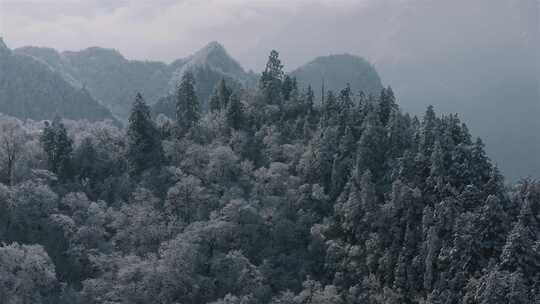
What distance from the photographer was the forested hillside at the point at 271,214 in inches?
2313

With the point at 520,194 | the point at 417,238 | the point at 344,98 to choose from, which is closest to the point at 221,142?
the point at 344,98

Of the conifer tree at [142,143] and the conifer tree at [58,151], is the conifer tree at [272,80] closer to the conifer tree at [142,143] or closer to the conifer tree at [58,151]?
the conifer tree at [142,143]

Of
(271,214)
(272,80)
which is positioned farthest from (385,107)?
(271,214)

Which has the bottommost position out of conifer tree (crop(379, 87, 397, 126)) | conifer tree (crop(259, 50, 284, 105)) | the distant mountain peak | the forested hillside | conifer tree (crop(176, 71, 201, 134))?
the forested hillside

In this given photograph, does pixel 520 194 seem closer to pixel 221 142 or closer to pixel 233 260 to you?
pixel 233 260

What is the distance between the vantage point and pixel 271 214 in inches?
2840

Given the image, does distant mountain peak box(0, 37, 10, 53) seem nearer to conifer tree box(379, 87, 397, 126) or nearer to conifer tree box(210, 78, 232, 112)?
conifer tree box(210, 78, 232, 112)

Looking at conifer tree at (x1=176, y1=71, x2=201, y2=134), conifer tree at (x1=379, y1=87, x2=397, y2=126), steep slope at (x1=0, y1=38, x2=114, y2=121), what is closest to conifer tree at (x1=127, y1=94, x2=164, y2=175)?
conifer tree at (x1=176, y1=71, x2=201, y2=134)

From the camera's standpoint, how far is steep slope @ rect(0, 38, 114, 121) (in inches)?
6280

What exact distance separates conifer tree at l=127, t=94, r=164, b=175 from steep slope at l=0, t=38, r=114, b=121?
80.8 metres

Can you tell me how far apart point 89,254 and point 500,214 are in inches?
1601

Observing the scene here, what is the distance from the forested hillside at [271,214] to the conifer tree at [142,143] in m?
0.18

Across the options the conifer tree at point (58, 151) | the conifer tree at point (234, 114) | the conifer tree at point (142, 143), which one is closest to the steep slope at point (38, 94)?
the conifer tree at point (142, 143)

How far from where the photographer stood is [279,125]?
89.6 metres
